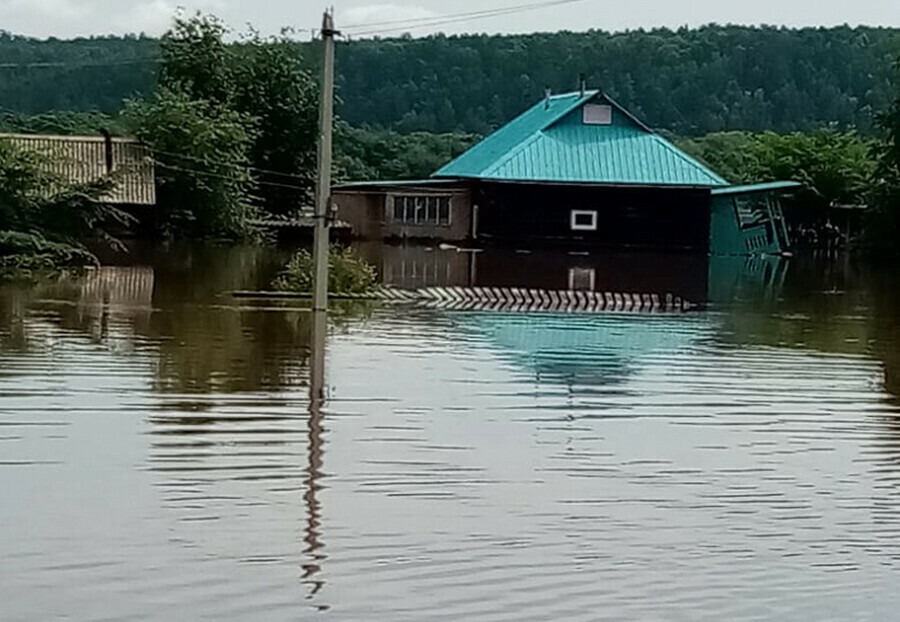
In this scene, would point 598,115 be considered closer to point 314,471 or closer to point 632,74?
point 314,471

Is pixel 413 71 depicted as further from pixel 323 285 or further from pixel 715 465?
pixel 715 465

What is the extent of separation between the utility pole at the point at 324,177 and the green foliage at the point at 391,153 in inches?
1373

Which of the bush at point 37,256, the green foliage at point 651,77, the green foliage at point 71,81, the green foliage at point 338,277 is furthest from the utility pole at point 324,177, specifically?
the green foliage at point 651,77

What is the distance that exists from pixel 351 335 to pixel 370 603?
9244 millimetres

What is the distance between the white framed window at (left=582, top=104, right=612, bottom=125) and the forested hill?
33690 mm

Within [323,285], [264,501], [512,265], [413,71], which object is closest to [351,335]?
[323,285]

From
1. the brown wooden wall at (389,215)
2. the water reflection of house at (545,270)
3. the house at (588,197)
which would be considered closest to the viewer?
the water reflection of house at (545,270)

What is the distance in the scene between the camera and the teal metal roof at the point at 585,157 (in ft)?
119

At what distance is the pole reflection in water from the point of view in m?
6.46

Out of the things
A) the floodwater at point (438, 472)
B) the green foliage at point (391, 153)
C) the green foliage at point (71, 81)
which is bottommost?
the floodwater at point (438, 472)

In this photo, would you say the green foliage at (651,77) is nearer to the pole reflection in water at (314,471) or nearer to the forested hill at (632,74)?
the forested hill at (632,74)

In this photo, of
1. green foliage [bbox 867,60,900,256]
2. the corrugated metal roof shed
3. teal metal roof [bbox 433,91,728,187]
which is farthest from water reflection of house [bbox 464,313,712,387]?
green foliage [bbox 867,60,900,256]

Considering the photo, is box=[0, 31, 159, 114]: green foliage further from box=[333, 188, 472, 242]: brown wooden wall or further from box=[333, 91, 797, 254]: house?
box=[333, 91, 797, 254]: house

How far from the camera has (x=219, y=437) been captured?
30.3 ft
